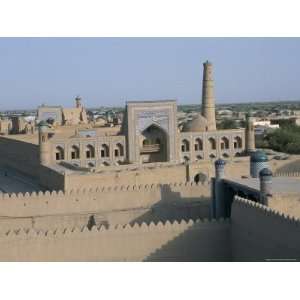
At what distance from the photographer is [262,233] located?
27.2 feet

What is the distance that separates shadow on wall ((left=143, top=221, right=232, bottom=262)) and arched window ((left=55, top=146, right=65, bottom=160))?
42.6 feet

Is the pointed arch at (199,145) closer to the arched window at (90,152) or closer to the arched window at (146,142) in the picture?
the arched window at (146,142)

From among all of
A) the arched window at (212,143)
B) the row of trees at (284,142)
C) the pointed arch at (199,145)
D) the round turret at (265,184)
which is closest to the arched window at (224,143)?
the arched window at (212,143)

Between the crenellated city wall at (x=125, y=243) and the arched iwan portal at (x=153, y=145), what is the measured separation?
45.6 feet

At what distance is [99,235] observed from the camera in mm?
8820

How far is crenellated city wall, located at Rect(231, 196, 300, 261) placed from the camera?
7562mm

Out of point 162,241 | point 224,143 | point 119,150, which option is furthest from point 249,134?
point 162,241

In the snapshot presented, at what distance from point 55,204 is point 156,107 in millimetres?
11757

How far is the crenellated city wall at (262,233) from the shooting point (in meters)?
7.56

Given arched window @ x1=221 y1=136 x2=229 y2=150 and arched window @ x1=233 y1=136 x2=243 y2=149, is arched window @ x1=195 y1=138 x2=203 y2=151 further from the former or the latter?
arched window @ x1=233 y1=136 x2=243 y2=149

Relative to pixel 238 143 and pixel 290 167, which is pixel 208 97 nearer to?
pixel 238 143

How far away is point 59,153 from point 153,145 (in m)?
4.30

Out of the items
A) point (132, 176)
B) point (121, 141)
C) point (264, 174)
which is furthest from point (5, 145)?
point (264, 174)

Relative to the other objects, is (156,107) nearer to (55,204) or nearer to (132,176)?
(132,176)
